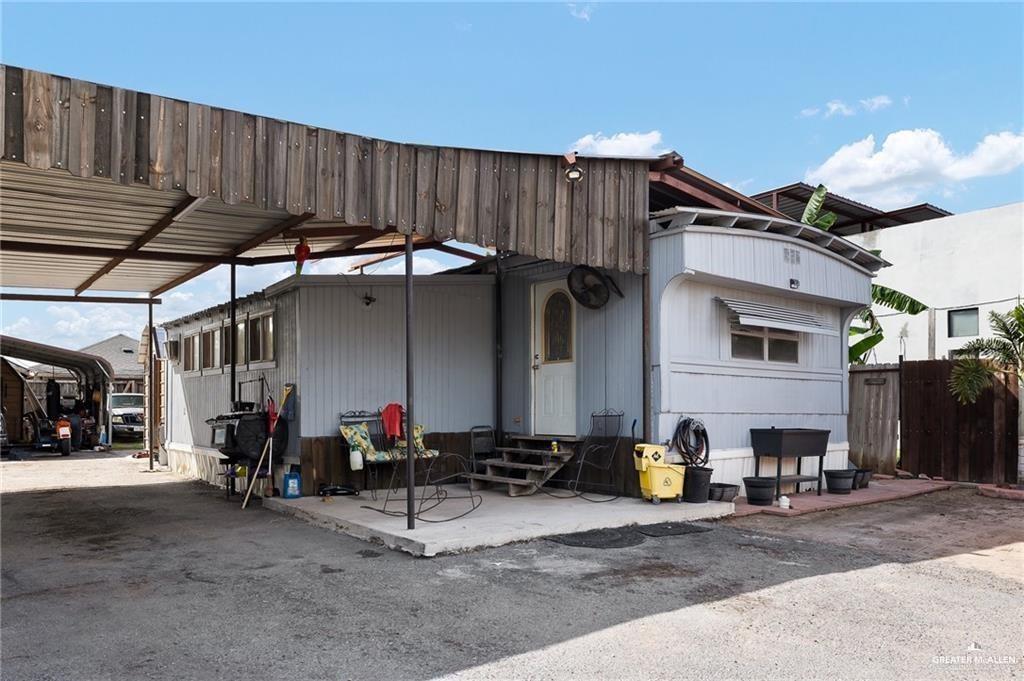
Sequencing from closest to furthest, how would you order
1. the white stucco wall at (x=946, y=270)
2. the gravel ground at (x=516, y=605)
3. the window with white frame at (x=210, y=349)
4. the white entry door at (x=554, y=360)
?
the gravel ground at (x=516, y=605) → the white entry door at (x=554, y=360) → the window with white frame at (x=210, y=349) → the white stucco wall at (x=946, y=270)

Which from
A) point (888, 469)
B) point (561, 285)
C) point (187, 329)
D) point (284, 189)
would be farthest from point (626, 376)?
point (187, 329)

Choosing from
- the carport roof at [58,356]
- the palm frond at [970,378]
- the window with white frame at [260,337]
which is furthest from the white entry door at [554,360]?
the carport roof at [58,356]

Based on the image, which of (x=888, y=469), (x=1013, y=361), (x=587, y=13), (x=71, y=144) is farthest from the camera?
(x=888, y=469)

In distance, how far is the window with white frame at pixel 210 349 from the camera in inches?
487

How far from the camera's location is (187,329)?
45.2ft

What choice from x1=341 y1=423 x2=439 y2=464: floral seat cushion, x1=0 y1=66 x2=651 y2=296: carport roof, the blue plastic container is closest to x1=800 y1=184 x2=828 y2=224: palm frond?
x1=0 y1=66 x2=651 y2=296: carport roof

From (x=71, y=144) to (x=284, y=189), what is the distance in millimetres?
1536

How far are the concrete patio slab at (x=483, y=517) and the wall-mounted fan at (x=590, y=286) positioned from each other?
7.49 feet

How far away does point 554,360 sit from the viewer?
989 centimetres

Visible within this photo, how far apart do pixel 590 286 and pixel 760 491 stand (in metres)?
3.02

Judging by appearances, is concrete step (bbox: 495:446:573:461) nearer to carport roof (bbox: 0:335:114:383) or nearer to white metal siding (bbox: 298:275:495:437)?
white metal siding (bbox: 298:275:495:437)

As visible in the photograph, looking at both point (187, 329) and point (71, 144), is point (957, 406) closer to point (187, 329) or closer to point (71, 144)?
point (71, 144)

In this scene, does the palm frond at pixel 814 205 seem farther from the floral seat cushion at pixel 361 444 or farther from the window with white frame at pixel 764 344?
the floral seat cushion at pixel 361 444

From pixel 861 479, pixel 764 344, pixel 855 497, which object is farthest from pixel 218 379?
pixel 861 479
